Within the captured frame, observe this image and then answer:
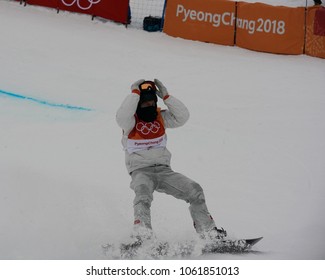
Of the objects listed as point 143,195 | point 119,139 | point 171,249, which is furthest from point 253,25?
point 171,249

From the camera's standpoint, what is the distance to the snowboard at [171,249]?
4570 millimetres

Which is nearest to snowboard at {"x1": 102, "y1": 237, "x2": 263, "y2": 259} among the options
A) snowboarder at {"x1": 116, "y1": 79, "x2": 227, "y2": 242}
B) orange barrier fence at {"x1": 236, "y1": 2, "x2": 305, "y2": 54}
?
snowboarder at {"x1": 116, "y1": 79, "x2": 227, "y2": 242}

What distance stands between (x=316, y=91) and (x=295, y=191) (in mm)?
3849

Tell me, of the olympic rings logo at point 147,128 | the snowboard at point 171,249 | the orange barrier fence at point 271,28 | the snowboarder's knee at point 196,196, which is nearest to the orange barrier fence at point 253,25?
the orange barrier fence at point 271,28

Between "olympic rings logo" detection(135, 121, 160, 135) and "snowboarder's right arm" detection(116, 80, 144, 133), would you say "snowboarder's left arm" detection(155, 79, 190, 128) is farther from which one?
"snowboarder's right arm" detection(116, 80, 144, 133)

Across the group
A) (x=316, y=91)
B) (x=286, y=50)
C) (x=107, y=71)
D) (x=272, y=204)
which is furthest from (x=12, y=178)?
(x=286, y=50)

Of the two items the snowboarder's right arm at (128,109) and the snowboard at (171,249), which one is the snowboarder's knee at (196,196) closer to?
the snowboard at (171,249)

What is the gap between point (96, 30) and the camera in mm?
12344

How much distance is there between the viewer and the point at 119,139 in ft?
25.6

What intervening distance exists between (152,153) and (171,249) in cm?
95

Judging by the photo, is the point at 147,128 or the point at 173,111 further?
the point at 173,111

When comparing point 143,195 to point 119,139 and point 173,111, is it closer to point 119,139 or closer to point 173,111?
point 173,111

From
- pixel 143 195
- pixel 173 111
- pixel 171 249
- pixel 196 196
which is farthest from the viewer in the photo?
pixel 173 111

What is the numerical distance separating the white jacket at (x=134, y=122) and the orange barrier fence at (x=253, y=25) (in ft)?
23.3
